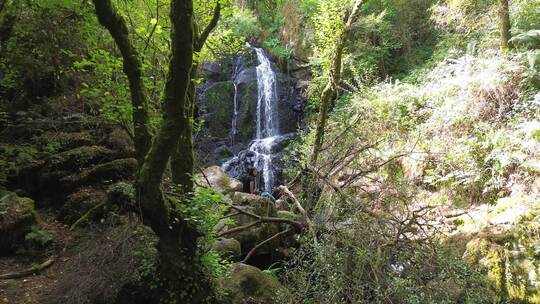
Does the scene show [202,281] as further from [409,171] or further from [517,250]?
[409,171]

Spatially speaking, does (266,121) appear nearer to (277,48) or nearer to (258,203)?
(277,48)

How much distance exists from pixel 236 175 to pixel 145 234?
9.03 meters

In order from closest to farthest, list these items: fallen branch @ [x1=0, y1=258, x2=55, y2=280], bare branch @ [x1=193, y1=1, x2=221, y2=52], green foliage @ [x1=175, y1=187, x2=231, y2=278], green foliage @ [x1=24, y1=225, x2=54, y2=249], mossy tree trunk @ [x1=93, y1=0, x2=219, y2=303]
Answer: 1. mossy tree trunk @ [x1=93, y1=0, x2=219, y2=303]
2. green foliage @ [x1=175, y1=187, x2=231, y2=278]
3. fallen branch @ [x1=0, y1=258, x2=55, y2=280]
4. bare branch @ [x1=193, y1=1, x2=221, y2=52]
5. green foliage @ [x1=24, y1=225, x2=54, y2=249]

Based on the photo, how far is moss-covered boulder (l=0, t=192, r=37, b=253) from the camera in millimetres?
5863

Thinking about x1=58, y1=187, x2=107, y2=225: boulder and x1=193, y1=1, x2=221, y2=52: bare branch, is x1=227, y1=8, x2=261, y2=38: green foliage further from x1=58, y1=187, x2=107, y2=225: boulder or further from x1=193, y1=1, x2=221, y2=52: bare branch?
x1=58, y1=187, x2=107, y2=225: boulder

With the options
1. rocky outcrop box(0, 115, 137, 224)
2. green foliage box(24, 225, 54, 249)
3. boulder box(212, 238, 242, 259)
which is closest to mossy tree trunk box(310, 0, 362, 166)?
boulder box(212, 238, 242, 259)

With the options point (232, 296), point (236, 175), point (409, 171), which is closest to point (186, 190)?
point (232, 296)

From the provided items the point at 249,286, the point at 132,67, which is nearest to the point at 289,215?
the point at 249,286

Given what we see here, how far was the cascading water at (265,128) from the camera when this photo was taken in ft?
43.5

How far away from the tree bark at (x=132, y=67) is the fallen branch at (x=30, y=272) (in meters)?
2.97

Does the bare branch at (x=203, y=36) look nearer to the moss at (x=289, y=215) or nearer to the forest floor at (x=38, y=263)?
Answer: the moss at (x=289, y=215)

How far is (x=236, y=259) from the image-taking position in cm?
630

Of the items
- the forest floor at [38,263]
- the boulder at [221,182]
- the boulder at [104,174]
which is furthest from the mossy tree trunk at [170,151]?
the boulder at [221,182]

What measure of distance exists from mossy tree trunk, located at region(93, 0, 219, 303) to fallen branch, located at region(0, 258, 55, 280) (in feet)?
8.83
